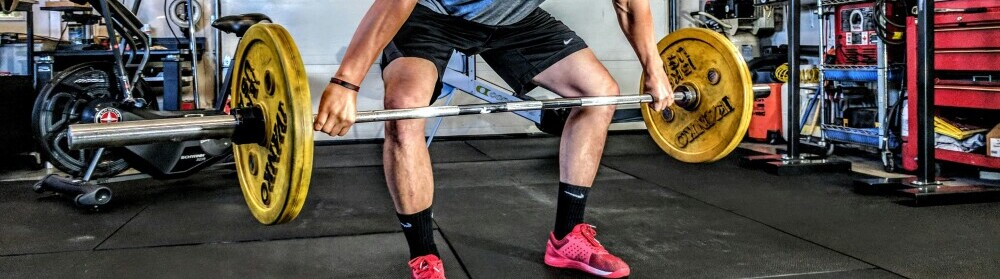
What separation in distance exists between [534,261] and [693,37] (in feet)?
2.48

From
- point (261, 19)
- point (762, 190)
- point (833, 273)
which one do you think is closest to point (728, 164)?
point (762, 190)

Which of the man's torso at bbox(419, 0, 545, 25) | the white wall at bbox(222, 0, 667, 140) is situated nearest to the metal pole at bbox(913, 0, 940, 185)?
the man's torso at bbox(419, 0, 545, 25)

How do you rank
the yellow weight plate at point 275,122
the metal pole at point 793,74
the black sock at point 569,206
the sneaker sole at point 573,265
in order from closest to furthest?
1. the yellow weight plate at point 275,122
2. the sneaker sole at point 573,265
3. the black sock at point 569,206
4. the metal pole at point 793,74

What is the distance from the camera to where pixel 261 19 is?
12.4 ft

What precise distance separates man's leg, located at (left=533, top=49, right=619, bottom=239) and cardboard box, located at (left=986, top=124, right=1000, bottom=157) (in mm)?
2092

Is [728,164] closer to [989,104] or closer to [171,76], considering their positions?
[989,104]

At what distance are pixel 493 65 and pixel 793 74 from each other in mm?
2212

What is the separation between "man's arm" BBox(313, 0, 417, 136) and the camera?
146cm

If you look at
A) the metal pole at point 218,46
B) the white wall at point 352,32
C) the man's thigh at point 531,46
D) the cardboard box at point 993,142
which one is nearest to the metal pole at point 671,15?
the white wall at point 352,32

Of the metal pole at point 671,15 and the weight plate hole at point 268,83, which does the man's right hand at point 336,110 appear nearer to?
the weight plate hole at point 268,83

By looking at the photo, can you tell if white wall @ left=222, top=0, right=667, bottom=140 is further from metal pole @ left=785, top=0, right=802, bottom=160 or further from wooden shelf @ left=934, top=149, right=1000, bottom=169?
wooden shelf @ left=934, top=149, right=1000, bottom=169

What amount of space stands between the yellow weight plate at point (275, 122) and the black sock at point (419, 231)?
0.32 m

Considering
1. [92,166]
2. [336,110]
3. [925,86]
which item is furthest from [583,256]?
[92,166]

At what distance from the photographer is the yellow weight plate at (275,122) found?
1.32 meters
